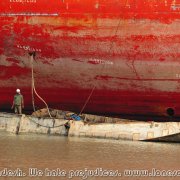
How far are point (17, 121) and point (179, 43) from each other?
4003mm

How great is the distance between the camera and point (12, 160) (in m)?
9.81

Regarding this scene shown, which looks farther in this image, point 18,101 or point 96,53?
point 96,53

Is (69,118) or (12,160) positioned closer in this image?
(12,160)

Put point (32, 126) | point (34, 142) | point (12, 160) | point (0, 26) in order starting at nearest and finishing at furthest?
point (12, 160)
point (34, 142)
point (32, 126)
point (0, 26)

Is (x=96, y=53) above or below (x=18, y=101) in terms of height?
above

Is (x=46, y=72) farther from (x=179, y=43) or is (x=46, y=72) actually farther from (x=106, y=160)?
(x=106, y=160)

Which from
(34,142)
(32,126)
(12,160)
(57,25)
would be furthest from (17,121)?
(12,160)

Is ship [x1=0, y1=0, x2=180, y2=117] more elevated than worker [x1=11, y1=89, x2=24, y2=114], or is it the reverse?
ship [x1=0, y1=0, x2=180, y2=117]

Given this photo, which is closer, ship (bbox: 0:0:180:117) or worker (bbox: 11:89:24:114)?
ship (bbox: 0:0:180:117)

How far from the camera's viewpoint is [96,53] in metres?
14.5

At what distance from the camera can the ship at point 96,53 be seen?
1412 cm

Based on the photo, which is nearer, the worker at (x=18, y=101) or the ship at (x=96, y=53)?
the ship at (x=96, y=53)

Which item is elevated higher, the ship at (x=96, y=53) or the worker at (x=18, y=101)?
the ship at (x=96, y=53)

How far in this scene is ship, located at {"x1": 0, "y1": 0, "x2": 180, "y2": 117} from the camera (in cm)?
1412
